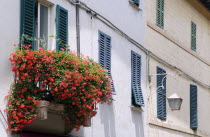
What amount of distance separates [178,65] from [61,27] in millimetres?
7811

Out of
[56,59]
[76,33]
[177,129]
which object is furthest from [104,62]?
[177,129]

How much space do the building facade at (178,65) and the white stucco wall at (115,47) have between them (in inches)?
29.3

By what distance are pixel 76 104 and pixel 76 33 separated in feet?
7.95

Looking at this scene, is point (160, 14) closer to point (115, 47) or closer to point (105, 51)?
point (115, 47)

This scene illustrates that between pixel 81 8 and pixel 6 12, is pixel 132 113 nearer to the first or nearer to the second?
pixel 81 8

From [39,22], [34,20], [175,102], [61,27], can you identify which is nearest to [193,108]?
[175,102]

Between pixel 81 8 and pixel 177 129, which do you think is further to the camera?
pixel 177 129

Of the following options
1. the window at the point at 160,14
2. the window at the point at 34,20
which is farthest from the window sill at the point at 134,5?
the window at the point at 34,20

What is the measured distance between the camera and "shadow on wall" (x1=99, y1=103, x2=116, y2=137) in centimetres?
1489

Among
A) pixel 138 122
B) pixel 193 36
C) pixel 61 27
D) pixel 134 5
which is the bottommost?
pixel 138 122

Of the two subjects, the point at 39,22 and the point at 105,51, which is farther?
the point at 105,51

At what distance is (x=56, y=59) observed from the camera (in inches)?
461

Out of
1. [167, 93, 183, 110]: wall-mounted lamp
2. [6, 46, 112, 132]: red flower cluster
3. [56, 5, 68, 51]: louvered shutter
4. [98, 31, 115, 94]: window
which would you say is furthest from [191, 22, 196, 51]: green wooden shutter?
[6, 46, 112, 132]: red flower cluster

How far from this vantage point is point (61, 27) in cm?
1332
